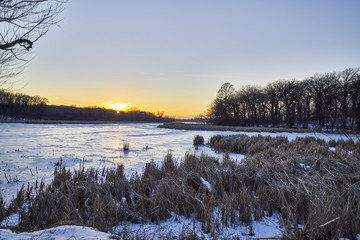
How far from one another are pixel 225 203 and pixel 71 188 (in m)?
3.42

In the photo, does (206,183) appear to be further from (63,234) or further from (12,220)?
(12,220)

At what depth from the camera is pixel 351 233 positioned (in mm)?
2303

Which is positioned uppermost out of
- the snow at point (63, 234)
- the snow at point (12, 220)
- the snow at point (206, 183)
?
the snow at point (63, 234)

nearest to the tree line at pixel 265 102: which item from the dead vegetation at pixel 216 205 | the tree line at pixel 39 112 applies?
the dead vegetation at pixel 216 205

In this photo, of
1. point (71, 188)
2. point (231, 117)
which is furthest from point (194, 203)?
point (231, 117)

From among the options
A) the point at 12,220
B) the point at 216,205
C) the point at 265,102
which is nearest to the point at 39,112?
the point at 265,102

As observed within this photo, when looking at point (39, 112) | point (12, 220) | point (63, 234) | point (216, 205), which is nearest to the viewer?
point (63, 234)

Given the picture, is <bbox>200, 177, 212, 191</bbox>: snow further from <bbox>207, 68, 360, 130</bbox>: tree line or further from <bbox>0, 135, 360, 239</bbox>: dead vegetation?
<bbox>207, 68, 360, 130</bbox>: tree line

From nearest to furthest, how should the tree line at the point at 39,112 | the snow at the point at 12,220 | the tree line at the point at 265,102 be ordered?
the snow at the point at 12,220, the tree line at the point at 265,102, the tree line at the point at 39,112

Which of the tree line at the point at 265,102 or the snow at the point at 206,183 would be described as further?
the tree line at the point at 265,102

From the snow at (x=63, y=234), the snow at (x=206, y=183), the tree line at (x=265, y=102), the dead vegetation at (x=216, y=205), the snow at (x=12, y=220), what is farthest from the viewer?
the tree line at (x=265, y=102)

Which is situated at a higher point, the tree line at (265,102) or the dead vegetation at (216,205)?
the tree line at (265,102)

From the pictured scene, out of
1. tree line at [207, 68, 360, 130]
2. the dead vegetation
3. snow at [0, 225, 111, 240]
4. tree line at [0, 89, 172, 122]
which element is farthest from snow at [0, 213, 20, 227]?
tree line at [0, 89, 172, 122]

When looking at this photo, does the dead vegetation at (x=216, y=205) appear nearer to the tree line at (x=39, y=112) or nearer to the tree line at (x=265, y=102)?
the tree line at (x=265, y=102)
